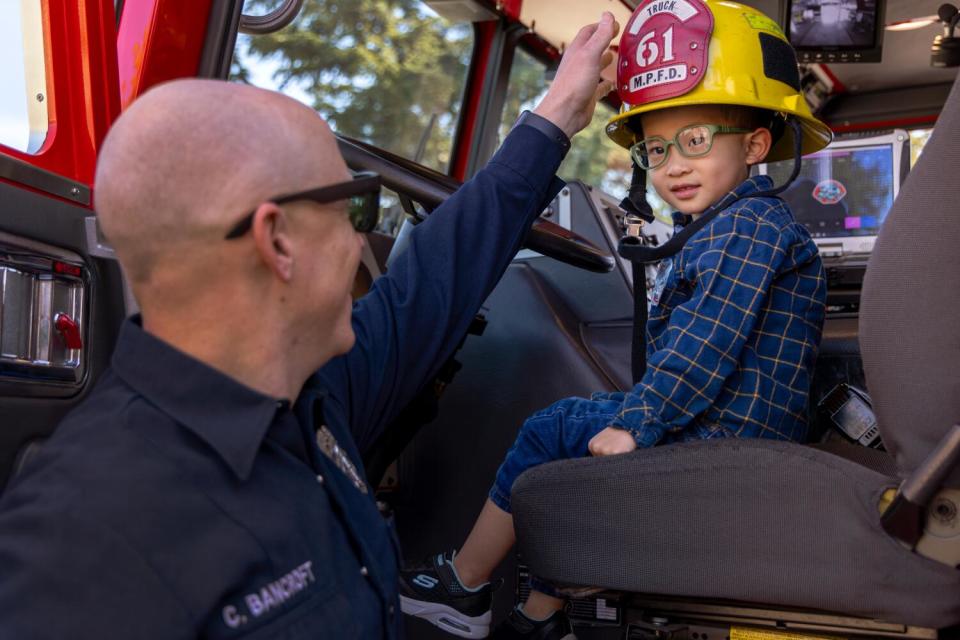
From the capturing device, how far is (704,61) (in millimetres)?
1667

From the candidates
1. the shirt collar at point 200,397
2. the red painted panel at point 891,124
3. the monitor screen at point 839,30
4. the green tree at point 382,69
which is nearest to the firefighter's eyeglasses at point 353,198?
the shirt collar at point 200,397

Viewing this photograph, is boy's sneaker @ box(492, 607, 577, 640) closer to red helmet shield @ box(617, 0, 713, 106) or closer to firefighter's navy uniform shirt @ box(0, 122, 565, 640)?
firefighter's navy uniform shirt @ box(0, 122, 565, 640)

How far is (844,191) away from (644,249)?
2.83 meters

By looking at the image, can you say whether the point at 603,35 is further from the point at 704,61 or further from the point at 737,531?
the point at 737,531

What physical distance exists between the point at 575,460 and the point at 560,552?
4.8 inches

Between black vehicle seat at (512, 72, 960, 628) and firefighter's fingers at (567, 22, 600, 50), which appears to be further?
firefighter's fingers at (567, 22, 600, 50)

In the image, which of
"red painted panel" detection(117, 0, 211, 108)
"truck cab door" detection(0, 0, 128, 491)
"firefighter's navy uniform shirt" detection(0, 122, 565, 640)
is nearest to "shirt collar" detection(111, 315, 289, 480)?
"firefighter's navy uniform shirt" detection(0, 122, 565, 640)

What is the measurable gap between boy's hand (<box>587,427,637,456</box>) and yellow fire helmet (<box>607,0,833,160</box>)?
56 cm

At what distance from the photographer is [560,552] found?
1.35m

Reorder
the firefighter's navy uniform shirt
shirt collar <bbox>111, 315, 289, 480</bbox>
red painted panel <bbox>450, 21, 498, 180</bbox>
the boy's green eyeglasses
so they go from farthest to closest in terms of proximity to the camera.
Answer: red painted panel <bbox>450, 21, 498, 180</bbox> < the boy's green eyeglasses < shirt collar <bbox>111, 315, 289, 480</bbox> < the firefighter's navy uniform shirt

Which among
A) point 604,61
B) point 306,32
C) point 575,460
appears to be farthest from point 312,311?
point 306,32

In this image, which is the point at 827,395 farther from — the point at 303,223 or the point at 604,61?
the point at 303,223

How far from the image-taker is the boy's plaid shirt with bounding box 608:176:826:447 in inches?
60.1

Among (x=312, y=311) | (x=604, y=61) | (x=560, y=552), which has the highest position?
(x=604, y=61)
